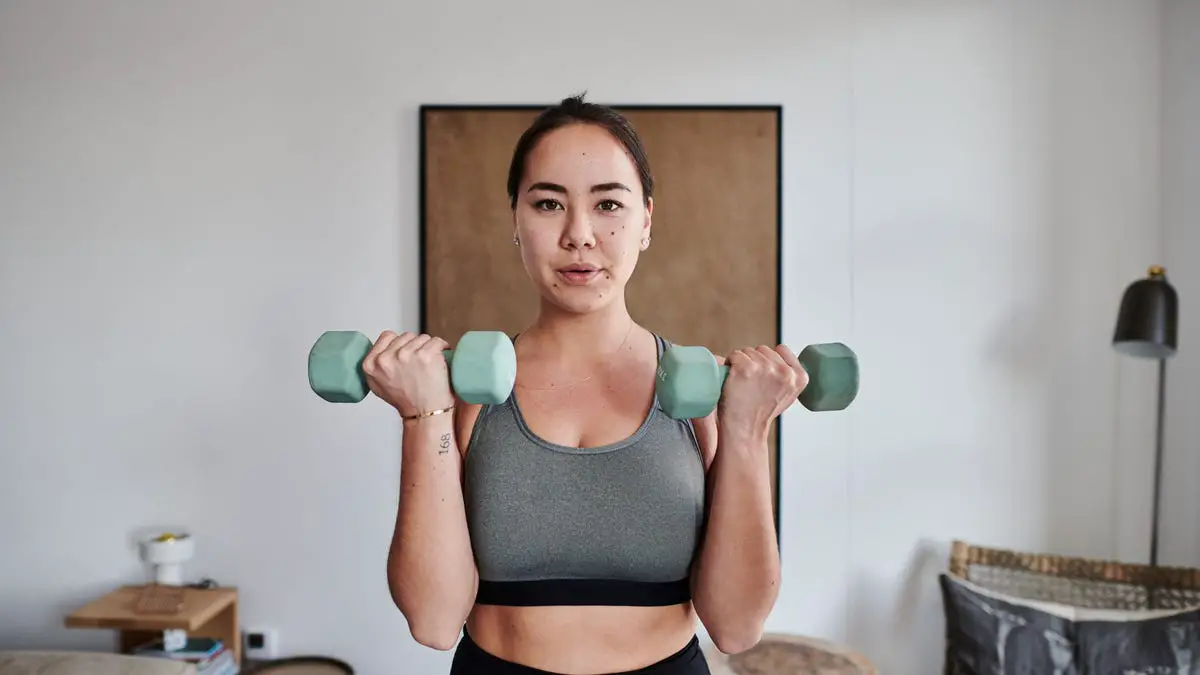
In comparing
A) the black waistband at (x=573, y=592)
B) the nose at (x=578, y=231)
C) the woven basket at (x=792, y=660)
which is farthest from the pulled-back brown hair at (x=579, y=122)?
the woven basket at (x=792, y=660)

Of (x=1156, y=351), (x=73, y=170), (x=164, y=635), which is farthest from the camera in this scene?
(x=73, y=170)

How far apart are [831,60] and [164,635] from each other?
2.66 metres

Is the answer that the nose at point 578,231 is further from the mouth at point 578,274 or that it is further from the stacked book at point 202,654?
the stacked book at point 202,654

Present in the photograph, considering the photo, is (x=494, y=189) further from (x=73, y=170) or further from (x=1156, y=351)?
(x=1156, y=351)

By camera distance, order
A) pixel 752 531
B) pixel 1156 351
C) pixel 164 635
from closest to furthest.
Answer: pixel 752 531 < pixel 1156 351 < pixel 164 635

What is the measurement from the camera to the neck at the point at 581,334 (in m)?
0.99

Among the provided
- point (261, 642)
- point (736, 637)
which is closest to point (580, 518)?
point (736, 637)

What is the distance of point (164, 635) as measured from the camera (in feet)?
7.09

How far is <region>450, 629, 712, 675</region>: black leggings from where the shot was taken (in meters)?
0.92

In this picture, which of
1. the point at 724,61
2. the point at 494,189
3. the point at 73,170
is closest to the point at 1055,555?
the point at 724,61

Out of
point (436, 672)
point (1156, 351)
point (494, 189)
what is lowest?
point (436, 672)

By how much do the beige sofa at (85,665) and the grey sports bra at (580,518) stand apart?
1.53 metres

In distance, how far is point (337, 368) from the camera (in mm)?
878

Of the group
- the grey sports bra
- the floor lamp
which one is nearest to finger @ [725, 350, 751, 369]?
the grey sports bra
